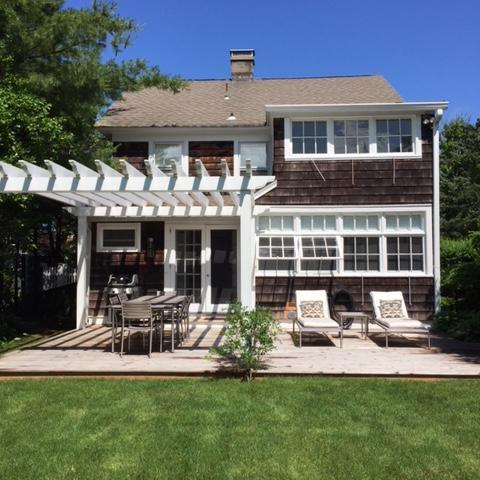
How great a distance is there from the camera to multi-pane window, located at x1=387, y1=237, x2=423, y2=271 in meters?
9.96

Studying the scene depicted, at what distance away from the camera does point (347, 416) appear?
4.38m

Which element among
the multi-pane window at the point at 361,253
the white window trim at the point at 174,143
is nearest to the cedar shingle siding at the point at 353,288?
the multi-pane window at the point at 361,253

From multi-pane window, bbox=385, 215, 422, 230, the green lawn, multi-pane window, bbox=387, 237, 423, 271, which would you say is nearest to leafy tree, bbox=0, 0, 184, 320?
the green lawn

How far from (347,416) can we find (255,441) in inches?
40.8

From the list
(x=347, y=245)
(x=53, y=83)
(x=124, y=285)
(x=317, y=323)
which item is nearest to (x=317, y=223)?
(x=347, y=245)

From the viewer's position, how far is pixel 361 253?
10047 mm

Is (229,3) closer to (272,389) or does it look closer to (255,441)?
(272,389)

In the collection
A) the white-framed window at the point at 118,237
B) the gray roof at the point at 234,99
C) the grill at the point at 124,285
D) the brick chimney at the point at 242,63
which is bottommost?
the grill at the point at 124,285

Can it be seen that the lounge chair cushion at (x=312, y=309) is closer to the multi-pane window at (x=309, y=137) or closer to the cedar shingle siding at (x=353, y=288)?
the cedar shingle siding at (x=353, y=288)

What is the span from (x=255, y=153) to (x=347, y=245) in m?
3.11

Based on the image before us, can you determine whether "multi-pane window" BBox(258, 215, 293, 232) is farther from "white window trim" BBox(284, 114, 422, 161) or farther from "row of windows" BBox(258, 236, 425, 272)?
"white window trim" BBox(284, 114, 422, 161)

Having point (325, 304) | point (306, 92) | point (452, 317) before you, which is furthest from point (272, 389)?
point (306, 92)

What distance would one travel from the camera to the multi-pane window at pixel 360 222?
10055 millimetres

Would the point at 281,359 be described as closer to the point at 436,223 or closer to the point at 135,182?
the point at 135,182
